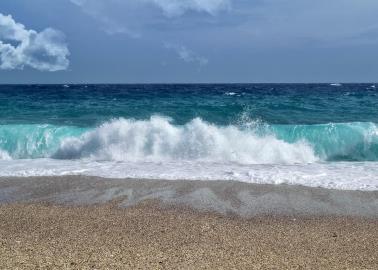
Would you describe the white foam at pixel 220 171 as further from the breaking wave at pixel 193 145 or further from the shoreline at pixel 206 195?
Answer: the breaking wave at pixel 193 145

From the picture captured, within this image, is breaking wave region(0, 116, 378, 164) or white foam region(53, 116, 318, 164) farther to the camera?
breaking wave region(0, 116, 378, 164)

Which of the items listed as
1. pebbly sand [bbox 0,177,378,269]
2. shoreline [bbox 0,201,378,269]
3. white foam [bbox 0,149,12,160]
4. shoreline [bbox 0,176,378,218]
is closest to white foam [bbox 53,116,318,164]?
Result: white foam [bbox 0,149,12,160]

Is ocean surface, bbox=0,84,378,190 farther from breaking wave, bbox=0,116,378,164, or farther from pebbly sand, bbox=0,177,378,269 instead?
pebbly sand, bbox=0,177,378,269

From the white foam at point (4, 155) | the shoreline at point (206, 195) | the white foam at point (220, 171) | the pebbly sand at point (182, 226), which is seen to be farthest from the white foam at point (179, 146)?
the pebbly sand at point (182, 226)

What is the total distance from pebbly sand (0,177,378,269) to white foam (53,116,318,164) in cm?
371

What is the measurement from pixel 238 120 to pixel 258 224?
13558 mm

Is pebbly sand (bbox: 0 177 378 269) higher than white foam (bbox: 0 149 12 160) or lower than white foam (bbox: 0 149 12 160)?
higher

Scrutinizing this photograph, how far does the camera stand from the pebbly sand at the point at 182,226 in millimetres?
4844

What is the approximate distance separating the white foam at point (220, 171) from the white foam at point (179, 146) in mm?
1026

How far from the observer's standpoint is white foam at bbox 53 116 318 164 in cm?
1247

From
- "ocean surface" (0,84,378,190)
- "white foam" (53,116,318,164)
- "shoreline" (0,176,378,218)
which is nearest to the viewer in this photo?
"shoreline" (0,176,378,218)

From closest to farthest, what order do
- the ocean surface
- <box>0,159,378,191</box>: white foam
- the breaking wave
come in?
<box>0,159,378,191</box>: white foam, the ocean surface, the breaking wave

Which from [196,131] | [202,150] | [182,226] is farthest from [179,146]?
[182,226]

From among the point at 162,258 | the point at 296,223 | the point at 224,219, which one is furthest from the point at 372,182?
the point at 162,258
